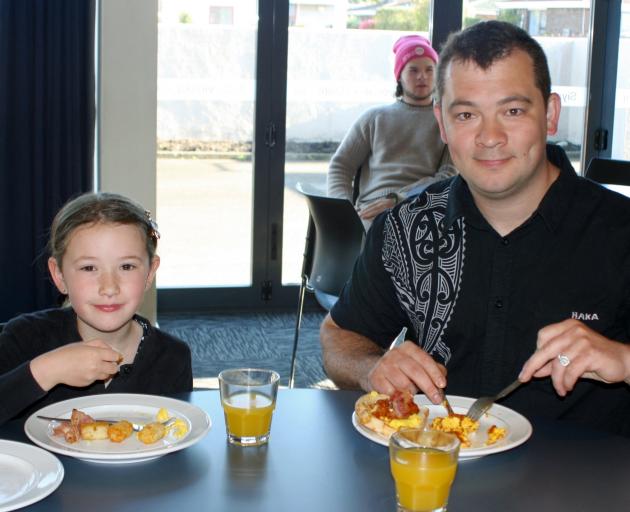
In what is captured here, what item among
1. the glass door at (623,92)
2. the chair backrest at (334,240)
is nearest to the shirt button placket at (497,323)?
the chair backrest at (334,240)

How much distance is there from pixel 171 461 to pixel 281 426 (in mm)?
230

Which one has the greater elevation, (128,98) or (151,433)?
(128,98)

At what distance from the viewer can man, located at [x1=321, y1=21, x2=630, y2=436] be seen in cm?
195

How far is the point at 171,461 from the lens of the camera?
4.69 ft

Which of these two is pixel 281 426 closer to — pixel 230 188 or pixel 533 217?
pixel 533 217

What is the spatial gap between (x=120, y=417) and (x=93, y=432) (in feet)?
Answer: 0.44

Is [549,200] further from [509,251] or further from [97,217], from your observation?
[97,217]

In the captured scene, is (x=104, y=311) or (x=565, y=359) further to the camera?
(x=104, y=311)

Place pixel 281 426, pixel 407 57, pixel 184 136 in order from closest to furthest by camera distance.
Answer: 1. pixel 281 426
2. pixel 407 57
3. pixel 184 136

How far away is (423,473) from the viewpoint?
Answer: 48.1 inches

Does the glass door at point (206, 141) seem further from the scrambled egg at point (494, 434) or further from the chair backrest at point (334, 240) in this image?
the scrambled egg at point (494, 434)

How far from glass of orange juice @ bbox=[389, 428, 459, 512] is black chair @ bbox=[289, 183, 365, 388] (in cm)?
240

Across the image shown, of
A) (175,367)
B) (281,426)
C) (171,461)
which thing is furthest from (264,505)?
(175,367)

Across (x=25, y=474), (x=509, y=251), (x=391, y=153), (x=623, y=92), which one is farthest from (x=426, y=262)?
(x=623, y=92)
